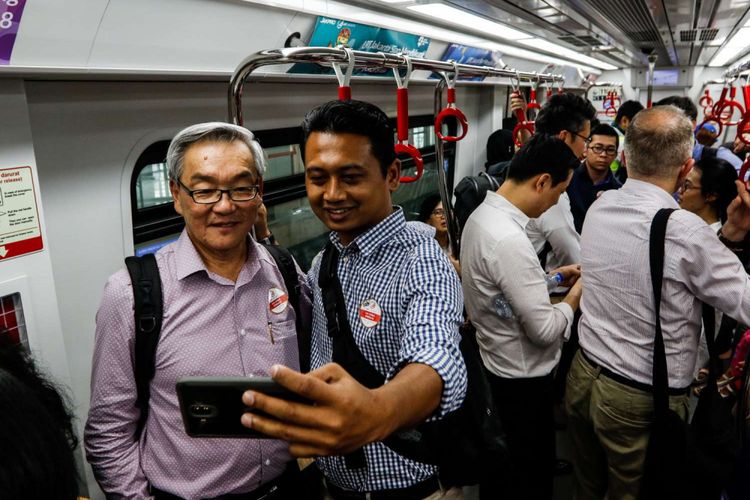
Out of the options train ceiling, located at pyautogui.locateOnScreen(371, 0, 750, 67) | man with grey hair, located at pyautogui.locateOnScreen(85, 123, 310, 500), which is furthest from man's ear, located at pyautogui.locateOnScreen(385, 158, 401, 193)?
train ceiling, located at pyautogui.locateOnScreen(371, 0, 750, 67)

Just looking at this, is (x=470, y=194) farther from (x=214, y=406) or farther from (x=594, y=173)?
(x=214, y=406)

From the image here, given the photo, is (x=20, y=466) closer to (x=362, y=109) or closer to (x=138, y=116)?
(x=362, y=109)

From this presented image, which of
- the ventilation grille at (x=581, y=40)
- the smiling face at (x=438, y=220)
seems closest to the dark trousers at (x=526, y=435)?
the smiling face at (x=438, y=220)

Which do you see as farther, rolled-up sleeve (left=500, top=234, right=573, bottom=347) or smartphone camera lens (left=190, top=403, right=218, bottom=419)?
rolled-up sleeve (left=500, top=234, right=573, bottom=347)

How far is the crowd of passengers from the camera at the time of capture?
84 cm

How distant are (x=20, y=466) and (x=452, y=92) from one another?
7.49ft

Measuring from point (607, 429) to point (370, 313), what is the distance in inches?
54.8

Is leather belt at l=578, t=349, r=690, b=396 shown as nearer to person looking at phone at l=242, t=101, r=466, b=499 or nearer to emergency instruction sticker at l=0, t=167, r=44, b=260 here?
person looking at phone at l=242, t=101, r=466, b=499

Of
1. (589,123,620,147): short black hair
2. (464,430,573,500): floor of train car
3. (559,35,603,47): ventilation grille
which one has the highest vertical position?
(559,35,603,47): ventilation grille

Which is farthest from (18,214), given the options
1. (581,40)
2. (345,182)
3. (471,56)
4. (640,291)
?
(581,40)

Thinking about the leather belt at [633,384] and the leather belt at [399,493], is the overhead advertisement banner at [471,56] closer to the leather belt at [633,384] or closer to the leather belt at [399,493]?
the leather belt at [633,384]

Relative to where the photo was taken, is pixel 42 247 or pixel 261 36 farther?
pixel 261 36

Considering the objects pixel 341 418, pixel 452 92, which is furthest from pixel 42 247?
pixel 452 92

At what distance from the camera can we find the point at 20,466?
70 cm
